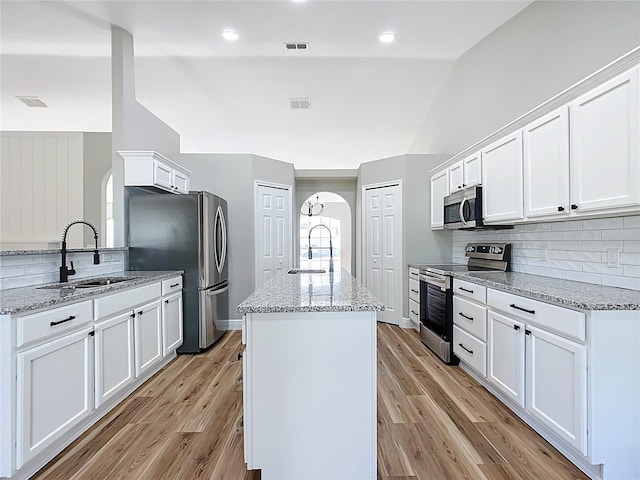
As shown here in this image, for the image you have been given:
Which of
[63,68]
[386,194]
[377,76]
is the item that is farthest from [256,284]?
[63,68]

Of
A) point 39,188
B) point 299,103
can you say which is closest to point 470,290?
point 299,103

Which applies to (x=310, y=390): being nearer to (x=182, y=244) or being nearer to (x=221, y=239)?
(x=182, y=244)

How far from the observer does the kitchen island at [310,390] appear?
1651mm

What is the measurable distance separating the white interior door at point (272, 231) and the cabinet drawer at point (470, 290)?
98.5 inches

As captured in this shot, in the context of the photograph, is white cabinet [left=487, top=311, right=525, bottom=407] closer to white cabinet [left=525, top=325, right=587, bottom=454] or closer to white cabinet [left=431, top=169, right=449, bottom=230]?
white cabinet [left=525, top=325, right=587, bottom=454]

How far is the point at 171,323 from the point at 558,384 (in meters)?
3.18

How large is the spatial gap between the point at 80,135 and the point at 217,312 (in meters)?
3.76

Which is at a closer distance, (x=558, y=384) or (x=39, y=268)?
(x=558, y=384)

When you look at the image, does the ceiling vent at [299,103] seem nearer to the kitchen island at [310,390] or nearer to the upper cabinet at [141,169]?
the upper cabinet at [141,169]

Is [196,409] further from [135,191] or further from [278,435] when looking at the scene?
[135,191]

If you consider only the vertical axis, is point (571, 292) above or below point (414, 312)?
above

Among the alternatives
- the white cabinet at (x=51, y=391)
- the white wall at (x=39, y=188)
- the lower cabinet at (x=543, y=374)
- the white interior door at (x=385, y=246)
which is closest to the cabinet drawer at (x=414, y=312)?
the white interior door at (x=385, y=246)

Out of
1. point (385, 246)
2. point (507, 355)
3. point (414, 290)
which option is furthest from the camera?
point (385, 246)

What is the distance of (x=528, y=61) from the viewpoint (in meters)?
3.27
